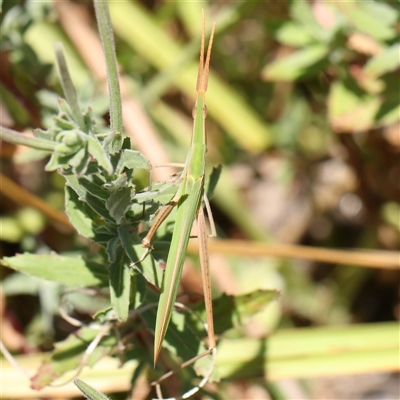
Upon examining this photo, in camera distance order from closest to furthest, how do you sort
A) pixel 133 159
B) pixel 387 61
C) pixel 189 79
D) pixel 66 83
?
pixel 66 83
pixel 133 159
pixel 387 61
pixel 189 79

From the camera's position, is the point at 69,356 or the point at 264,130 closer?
the point at 69,356

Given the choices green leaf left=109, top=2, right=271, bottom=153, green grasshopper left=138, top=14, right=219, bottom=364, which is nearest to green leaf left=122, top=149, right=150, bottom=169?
green grasshopper left=138, top=14, right=219, bottom=364

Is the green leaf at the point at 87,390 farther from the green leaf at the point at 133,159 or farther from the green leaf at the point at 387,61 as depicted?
the green leaf at the point at 387,61

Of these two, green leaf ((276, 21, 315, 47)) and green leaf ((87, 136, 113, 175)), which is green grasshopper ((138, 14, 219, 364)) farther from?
green leaf ((276, 21, 315, 47))

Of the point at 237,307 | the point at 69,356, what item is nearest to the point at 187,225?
the point at 237,307

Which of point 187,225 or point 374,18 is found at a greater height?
point 374,18

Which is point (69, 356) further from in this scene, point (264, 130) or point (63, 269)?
point (264, 130)

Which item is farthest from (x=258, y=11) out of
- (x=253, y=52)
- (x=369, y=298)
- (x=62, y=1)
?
(x=369, y=298)
